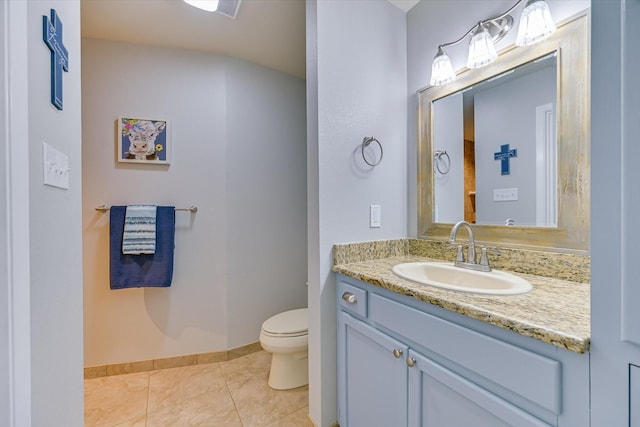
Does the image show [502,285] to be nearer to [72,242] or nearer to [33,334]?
[33,334]

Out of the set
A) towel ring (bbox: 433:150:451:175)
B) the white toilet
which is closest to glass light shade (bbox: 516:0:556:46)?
towel ring (bbox: 433:150:451:175)

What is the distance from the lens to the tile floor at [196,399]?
151cm

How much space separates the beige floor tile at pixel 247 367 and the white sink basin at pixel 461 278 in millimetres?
1323

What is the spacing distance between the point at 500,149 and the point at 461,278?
644mm

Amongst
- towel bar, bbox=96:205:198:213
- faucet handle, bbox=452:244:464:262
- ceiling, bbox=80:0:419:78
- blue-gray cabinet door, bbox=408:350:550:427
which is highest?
ceiling, bbox=80:0:419:78

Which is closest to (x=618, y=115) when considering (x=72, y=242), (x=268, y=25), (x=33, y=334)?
(x=33, y=334)

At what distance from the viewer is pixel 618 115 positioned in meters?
0.52

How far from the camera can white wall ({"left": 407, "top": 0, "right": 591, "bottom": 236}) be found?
4.42 ft

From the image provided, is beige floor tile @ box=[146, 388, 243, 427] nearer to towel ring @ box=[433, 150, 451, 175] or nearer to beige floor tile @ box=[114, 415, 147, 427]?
beige floor tile @ box=[114, 415, 147, 427]

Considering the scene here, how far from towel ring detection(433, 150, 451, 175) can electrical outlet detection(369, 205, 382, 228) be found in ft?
1.33

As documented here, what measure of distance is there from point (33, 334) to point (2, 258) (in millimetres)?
234

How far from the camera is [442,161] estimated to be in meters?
1.57

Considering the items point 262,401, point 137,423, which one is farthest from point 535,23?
point 137,423

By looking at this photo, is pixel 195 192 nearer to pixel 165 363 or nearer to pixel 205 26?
pixel 205 26
